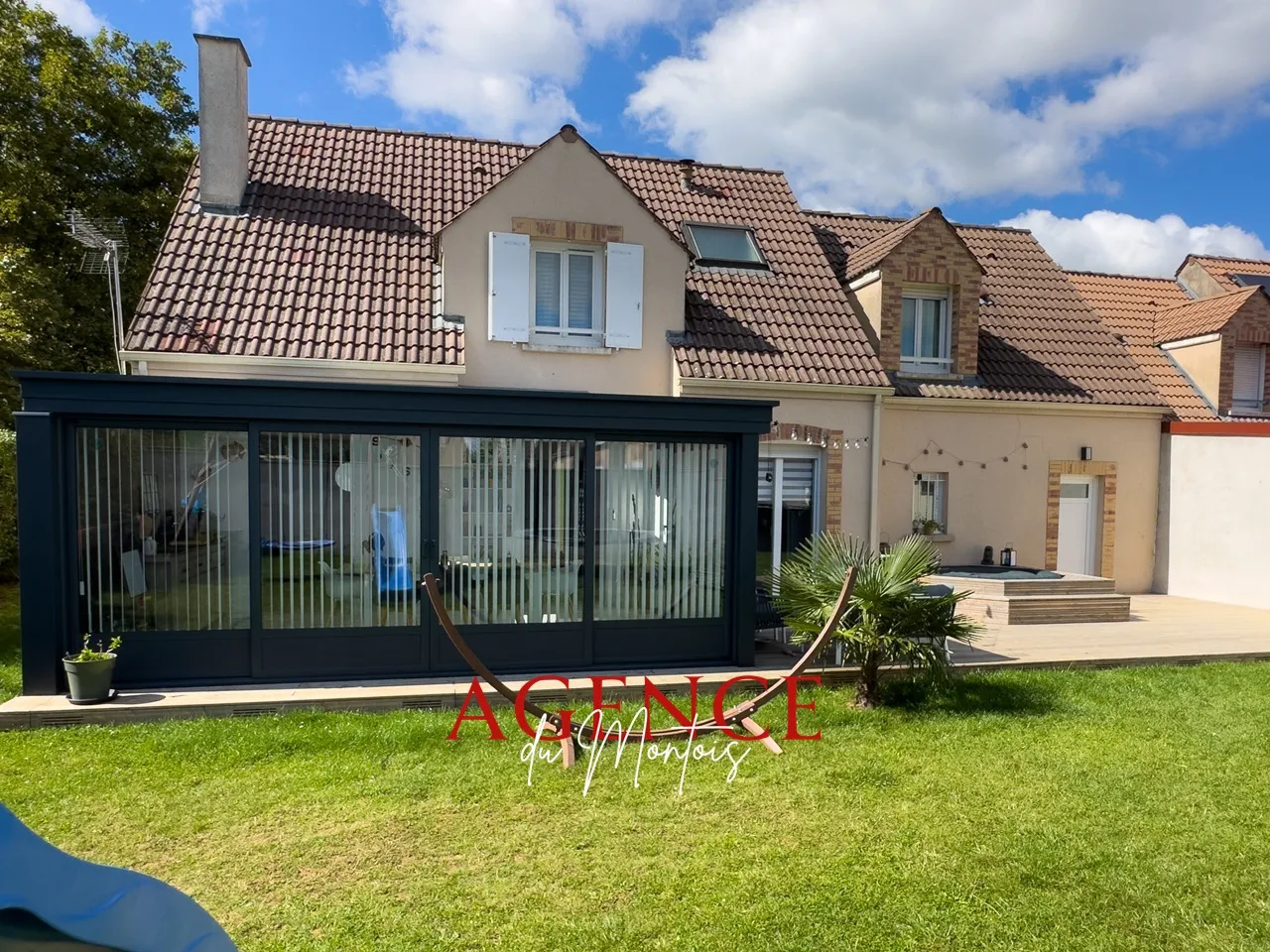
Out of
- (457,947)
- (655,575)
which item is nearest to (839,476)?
(655,575)

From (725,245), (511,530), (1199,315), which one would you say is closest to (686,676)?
(511,530)

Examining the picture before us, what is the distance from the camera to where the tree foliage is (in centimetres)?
1709

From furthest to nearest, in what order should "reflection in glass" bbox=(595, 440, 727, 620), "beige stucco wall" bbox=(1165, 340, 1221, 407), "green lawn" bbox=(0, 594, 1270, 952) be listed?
"beige stucco wall" bbox=(1165, 340, 1221, 407) → "reflection in glass" bbox=(595, 440, 727, 620) → "green lawn" bbox=(0, 594, 1270, 952)

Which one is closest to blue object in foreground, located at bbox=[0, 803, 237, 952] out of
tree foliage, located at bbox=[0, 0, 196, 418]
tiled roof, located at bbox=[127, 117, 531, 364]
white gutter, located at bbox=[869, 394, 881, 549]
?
tiled roof, located at bbox=[127, 117, 531, 364]

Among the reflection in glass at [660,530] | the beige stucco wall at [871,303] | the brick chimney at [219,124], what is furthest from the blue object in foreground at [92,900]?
the beige stucco wall at [871,303]

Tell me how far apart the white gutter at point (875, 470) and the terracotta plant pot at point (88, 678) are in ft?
32.8

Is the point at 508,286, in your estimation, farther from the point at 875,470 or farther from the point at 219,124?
the point at 875,470

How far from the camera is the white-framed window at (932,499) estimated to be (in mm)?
14250

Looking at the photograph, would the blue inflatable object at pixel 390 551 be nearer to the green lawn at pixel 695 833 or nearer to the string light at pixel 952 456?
the green lawn at pixel 695 833

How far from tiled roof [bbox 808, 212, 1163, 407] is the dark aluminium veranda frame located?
21.0 ft

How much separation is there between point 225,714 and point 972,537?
40.0 feet

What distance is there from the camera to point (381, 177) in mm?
13508

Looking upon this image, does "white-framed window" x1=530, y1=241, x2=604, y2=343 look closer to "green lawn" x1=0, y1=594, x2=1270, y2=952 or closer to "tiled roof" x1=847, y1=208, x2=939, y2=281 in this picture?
"tiled roof" x1=847, y1=208, x2=939, y2=281

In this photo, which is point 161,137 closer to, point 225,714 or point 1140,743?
Result: point 225,714
